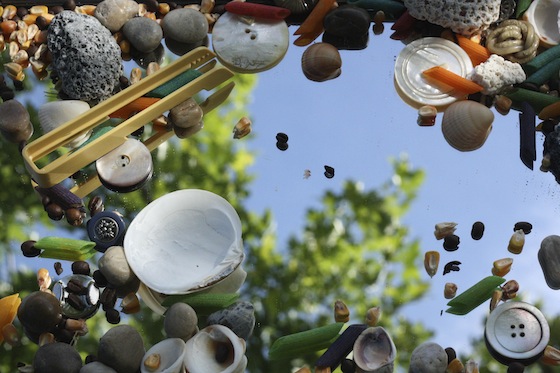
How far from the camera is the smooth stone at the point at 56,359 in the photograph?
1670mm

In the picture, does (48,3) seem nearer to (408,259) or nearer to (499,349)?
(408,259)

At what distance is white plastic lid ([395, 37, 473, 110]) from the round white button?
14.8 inches

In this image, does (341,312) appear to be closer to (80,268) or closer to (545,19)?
(80,268)

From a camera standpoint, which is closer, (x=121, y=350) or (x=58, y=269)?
(x=121, y=350)

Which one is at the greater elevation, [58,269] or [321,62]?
[321,62]

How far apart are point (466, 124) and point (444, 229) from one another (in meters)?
0.18

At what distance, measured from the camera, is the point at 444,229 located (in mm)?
1801

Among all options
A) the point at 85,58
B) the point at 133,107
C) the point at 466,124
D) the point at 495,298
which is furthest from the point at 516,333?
the point at 85,58

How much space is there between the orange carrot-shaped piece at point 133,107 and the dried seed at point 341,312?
0.46m

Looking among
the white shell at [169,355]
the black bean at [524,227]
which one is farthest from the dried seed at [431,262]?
the white shell at [169,355]

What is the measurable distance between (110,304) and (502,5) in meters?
0.82

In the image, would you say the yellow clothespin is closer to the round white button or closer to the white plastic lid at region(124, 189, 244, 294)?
the white plastic lid at region(124, 189, 244, 294)

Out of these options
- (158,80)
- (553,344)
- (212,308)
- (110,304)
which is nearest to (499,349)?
(553,344)

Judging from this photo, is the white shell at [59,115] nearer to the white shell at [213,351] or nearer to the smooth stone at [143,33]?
the smooth stone at [143,33]
